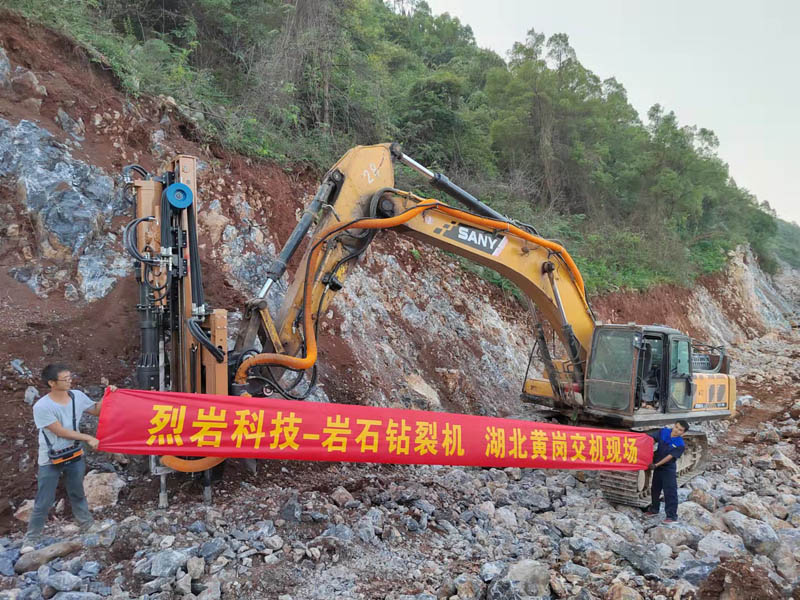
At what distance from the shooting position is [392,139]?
40.4 ft

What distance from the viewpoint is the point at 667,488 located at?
5500mm

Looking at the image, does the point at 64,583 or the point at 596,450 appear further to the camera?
the point at 596,450

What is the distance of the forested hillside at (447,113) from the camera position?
876cm

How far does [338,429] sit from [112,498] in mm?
1931

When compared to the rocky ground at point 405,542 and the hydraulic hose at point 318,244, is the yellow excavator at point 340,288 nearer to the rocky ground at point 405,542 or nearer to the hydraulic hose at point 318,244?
the hydraulic hose at point 318,244

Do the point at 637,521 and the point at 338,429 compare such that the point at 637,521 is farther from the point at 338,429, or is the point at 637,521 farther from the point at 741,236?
the point at 741,236

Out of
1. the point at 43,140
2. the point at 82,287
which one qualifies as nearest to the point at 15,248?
the point at 82,287

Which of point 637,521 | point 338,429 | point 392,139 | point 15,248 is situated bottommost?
point 637,521

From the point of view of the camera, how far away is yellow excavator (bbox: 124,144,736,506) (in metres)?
4.53

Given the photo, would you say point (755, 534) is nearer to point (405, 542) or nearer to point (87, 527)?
point (405, 542)

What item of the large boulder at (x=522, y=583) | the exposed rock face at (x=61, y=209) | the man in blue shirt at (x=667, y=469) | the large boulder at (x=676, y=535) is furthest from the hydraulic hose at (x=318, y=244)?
the large boulder at (x=676, y=535)

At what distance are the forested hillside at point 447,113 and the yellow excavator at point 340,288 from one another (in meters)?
3.84

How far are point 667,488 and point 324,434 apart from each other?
11.9 feet

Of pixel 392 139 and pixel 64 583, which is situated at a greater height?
pixel 392 139
